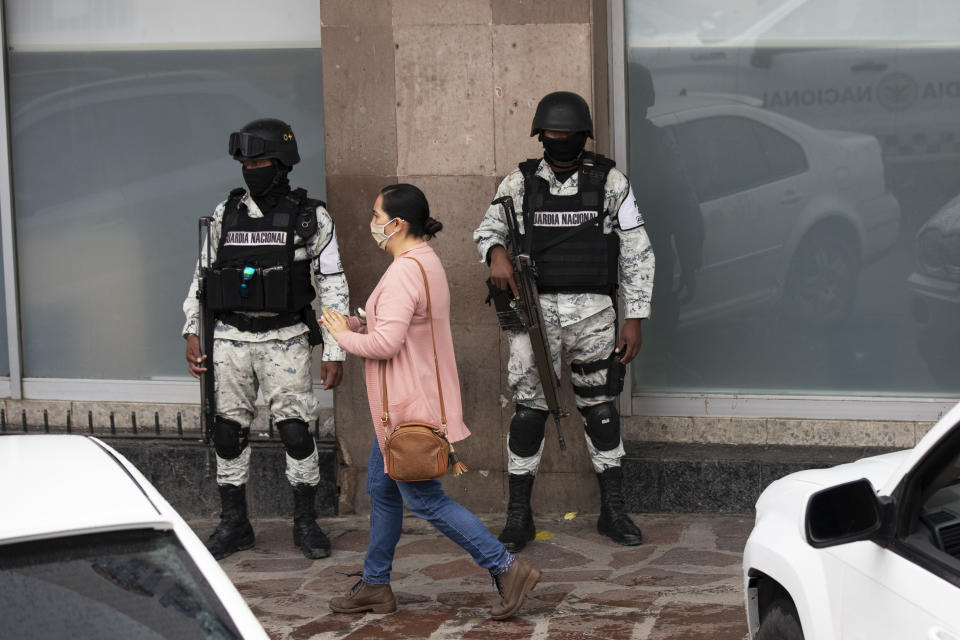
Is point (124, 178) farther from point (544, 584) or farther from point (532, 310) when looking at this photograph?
point (544, 584)

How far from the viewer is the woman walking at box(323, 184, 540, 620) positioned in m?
4.92

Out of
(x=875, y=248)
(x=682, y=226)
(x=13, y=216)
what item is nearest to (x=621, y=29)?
(x=682, y=226)

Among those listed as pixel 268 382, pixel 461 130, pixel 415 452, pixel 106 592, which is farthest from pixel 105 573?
pixel 461 130

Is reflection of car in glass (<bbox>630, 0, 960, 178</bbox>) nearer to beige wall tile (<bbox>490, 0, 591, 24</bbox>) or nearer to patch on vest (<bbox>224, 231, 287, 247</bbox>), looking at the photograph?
beige wall tile (<bbox>490, 0, 591, 24</bbox>)

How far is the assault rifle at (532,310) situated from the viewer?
607 centimetres

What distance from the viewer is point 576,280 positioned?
6.20m

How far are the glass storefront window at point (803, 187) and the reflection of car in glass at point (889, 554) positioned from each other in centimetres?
396

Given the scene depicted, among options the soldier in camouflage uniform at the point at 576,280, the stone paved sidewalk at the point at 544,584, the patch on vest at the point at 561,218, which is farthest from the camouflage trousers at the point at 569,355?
the stone paved sidewalk at the point at 544,584

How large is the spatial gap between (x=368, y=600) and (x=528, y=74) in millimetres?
2894

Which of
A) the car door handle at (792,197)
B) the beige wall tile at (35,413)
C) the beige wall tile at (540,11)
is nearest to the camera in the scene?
the beige wall tile at (540,11)

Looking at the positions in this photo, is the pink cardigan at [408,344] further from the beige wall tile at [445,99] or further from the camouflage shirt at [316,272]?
the beige wall tile at [445,99]

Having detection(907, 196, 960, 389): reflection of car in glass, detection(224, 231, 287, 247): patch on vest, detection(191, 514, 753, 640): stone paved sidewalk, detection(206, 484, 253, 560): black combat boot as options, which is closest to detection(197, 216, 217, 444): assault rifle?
detection(224, 231, 287, 247): patch on vest

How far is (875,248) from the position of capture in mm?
6883

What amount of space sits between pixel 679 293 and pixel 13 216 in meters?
4.18
